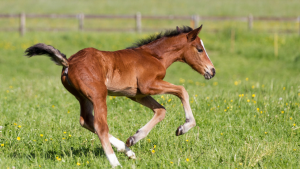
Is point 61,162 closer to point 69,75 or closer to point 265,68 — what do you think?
point 69,75

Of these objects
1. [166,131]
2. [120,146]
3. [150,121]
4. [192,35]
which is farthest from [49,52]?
[166,131]

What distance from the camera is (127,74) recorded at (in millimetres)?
4746

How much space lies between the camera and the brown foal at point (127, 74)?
4.25 meters

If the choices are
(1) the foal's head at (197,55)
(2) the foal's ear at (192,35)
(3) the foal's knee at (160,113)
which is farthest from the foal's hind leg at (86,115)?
(2) the foal's ear at (192,35)

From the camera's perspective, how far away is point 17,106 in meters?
Answer: 7.09

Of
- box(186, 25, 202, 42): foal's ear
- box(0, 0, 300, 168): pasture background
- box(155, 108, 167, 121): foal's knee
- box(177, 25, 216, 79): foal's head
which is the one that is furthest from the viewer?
box(177, 25, 216, 79): foal's head

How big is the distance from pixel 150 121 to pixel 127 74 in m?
0.69

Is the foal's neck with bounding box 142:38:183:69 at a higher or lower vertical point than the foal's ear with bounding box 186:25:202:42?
lower

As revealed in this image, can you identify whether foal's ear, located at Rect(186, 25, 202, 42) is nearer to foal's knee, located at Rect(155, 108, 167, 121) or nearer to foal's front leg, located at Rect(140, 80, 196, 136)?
foal's front leg, located at Rect(140, 80, 196, 136)

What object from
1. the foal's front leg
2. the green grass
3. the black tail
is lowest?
the green grass

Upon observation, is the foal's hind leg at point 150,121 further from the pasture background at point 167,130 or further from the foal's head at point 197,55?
the foal's head at point 197,55

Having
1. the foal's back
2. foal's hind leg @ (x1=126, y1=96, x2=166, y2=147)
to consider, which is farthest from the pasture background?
the foal's back

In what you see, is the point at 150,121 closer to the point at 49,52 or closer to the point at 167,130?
the point at 167,130

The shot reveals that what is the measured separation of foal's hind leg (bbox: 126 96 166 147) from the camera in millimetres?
4590
